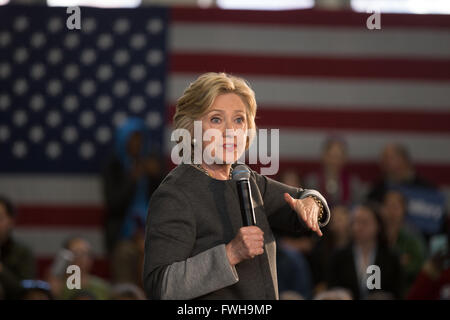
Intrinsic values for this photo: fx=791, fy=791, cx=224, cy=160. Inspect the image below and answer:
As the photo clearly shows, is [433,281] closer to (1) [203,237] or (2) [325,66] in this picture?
(1) [203,237]

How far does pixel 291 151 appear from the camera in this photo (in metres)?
5.49

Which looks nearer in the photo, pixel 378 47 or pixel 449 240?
pixel 449 240

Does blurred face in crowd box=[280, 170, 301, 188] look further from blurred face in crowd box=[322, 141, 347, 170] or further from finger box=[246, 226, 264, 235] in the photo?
finger box=[246, 226, 264, 235]

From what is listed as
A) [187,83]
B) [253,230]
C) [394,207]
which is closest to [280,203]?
[253,230]

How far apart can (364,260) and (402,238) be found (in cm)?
77

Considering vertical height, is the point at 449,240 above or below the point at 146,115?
below

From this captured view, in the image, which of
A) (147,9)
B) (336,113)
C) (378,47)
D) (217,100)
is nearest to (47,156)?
(147,9)

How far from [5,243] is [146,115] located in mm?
1552

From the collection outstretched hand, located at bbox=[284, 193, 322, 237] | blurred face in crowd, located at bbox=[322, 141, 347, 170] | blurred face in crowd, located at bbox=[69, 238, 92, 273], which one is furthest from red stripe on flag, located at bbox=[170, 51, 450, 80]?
outstretched hand, located at bbox=[284, 193, 322, 237]

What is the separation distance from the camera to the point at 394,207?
4324 millimetres

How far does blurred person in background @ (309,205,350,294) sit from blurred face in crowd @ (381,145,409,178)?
839mm
